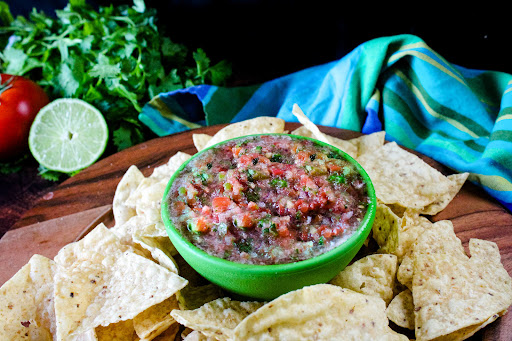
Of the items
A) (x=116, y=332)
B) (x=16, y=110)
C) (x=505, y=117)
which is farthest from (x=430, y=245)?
(x=16, y=110)

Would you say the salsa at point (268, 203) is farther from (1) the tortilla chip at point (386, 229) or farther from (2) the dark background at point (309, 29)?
(2) the dark background at point (309, 29)

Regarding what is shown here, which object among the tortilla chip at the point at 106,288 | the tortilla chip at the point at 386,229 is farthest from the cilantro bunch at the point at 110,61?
the tortilla chip at the point at 386,229

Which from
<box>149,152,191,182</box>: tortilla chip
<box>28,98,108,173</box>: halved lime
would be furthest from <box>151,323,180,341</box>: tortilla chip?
<box>28,98,108,173</box>: halved lime

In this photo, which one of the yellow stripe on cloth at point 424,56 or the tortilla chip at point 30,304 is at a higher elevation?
the yellow stripe on cloth at point 424,56

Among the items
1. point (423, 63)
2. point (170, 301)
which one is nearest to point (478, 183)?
point (423, 63)

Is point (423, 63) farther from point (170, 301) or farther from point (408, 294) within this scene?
point (170, 301)
